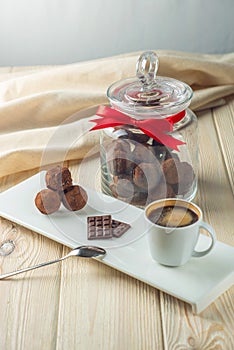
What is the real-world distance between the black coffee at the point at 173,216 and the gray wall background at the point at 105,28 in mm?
1252

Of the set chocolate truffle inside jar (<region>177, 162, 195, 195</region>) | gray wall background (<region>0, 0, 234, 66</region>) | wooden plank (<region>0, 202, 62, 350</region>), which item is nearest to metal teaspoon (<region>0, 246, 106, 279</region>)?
wooden plank (<region>0, 202, 62, 350</region>)

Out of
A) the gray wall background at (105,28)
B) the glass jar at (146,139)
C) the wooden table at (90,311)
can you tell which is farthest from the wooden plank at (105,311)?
the gray wall background at (105,28)

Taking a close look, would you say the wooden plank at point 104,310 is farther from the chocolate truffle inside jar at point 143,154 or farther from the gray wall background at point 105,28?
the gray wall background at point 105,28

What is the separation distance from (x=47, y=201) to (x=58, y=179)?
6 cm

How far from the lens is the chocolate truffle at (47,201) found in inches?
47.5

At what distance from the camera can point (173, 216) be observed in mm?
1050

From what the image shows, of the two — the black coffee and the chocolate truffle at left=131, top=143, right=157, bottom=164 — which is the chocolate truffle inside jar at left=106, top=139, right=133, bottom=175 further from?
the black coffee

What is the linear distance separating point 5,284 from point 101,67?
88cm

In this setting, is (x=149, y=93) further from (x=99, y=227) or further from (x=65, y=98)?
(x=65, y=98)

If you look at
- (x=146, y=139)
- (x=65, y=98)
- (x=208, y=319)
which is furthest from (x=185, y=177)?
(x=65, y=98)

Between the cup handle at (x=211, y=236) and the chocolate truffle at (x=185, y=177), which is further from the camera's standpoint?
the chocolate truffle at (x=185, y=177)

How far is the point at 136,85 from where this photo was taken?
4.20 ft

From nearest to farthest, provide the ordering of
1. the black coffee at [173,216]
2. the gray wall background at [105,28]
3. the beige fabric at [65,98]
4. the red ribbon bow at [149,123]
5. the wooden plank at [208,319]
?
the wooden plank at [208,319] → the black coffee at [173,216] → the red ribbon bow at [149,123] → the beige fabric at [65,98] → the gray wall background at [105,28]

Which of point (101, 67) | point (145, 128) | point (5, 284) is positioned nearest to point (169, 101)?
point (145, 128)
